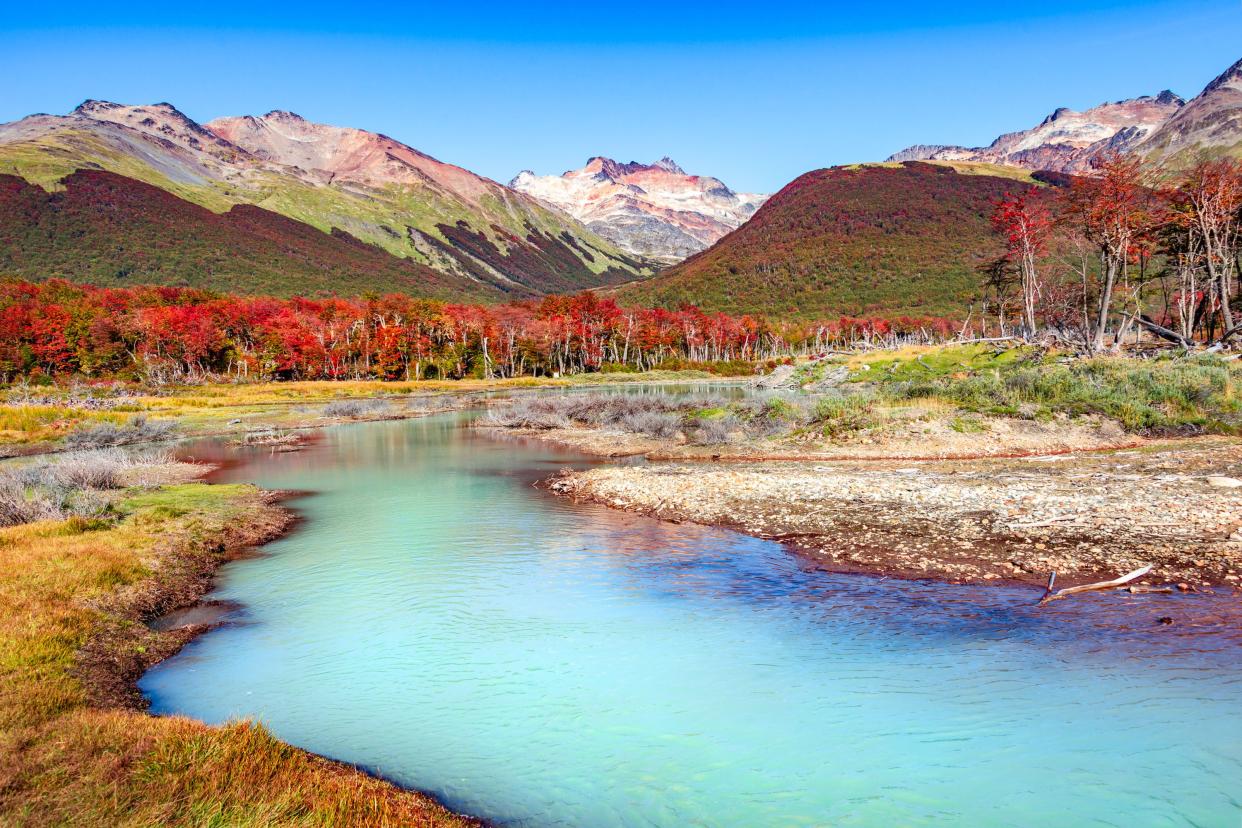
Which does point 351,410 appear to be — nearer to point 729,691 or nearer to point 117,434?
point 117,434

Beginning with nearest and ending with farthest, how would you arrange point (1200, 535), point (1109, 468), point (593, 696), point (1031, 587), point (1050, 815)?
point (1050, 815)
point (593, 696)
point (1031, 587)
point (1200, 535)
point (1109, 468)

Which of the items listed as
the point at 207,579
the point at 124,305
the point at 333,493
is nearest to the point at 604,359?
the point at 124,305

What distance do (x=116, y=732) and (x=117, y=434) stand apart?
123 ft

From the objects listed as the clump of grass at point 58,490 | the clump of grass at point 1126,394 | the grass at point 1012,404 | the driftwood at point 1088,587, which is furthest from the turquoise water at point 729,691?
the clump of grass at point 1126,394

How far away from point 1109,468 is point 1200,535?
21.1 feet

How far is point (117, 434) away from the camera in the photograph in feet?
119

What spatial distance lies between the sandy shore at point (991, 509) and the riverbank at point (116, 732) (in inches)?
386

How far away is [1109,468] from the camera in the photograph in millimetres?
18031

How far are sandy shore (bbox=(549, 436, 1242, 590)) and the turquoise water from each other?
1363mm

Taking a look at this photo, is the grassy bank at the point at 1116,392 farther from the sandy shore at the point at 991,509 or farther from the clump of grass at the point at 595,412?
the clump of grass at the point at 595,412

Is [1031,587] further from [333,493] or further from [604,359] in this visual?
[604,359]

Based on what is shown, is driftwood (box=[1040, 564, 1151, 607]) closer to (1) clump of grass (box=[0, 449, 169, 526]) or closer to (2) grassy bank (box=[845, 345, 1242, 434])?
(2) grassy bank (box=[845, 345, 1242, 434])

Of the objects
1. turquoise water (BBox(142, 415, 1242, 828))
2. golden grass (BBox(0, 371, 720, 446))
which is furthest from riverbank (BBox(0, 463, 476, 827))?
golden grass (BBox(0, 371, 720, 446))

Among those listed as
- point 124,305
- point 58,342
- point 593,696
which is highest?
point 124,305
